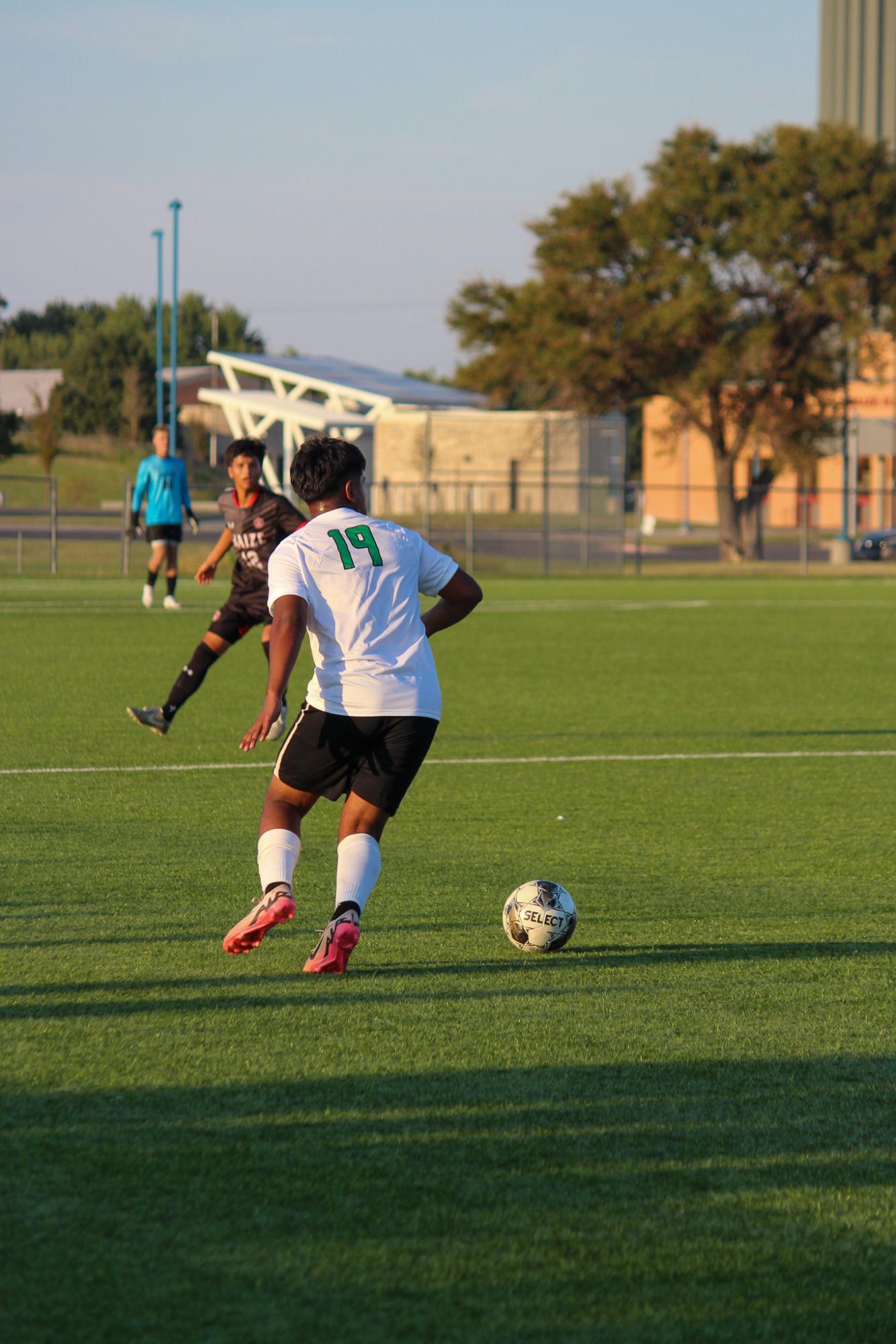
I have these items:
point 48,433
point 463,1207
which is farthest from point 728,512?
point 463,1207

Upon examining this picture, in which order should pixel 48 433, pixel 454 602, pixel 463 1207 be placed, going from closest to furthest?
pixel 463 1207 < pixel 454 602 < pixel 48 433

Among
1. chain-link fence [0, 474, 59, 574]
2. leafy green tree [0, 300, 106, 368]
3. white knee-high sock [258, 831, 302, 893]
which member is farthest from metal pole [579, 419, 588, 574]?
leafy green tree [0, 300, 106, 368]

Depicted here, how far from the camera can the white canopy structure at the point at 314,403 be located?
202ft

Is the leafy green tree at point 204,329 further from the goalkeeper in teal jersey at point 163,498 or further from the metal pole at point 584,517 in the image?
the goalkeeper in teal jersey at point 163,498

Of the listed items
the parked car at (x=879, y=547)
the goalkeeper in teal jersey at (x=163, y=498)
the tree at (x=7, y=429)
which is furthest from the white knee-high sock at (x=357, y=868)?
the tree at (x=7, y=429)

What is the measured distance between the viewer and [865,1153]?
12.2ft

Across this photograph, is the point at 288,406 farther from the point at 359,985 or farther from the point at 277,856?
the point at 359,985

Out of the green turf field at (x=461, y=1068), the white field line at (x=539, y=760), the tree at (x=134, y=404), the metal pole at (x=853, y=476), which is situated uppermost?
the tree at (x=134, y=404)

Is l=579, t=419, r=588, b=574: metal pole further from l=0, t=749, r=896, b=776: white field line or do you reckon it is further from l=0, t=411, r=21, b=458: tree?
l=0, t=411, r=21, b=458: tree

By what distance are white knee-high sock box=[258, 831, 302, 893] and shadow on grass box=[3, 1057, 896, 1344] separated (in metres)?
1.13

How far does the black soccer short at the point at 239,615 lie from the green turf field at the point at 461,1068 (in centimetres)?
162

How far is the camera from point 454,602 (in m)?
5.64

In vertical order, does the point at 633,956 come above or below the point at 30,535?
Result: below

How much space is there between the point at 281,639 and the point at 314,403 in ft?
220
